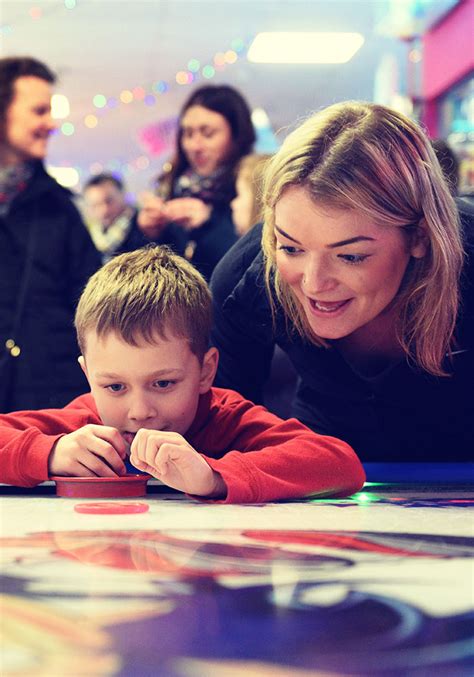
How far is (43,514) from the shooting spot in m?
0.91

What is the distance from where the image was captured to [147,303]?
120 cm

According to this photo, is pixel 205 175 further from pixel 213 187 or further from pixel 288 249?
pixel 288 249

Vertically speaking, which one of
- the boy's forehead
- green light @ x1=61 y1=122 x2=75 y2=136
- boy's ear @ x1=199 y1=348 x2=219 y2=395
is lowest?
boy's ear @ x1=199 y1=348 x2=219 y2=395

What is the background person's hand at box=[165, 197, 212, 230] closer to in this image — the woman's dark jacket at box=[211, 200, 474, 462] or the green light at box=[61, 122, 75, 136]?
the woman's dark jacket at box=[211, 200, 474, 462]

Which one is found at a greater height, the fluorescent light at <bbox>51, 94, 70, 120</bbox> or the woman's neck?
the fluorescent light at <bbox>51, 94, 70, 120</bbox>

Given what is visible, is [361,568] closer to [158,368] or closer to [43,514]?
[43,514]

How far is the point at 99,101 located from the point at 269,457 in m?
7.68

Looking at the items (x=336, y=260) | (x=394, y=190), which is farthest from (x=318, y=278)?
(x=394, y=190)

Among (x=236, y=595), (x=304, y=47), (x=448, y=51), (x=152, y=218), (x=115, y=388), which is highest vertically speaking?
(x=304, y=47)

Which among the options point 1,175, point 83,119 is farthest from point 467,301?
point 83,119

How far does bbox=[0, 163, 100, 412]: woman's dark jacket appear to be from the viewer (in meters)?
2.54

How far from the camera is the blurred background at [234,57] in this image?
5.92 metres

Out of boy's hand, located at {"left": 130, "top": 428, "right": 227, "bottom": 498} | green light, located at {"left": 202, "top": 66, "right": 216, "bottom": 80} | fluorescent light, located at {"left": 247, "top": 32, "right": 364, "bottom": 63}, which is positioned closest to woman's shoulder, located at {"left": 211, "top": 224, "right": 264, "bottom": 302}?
boy's hand, located at {"left": 130, "top": 428, "right": 227, "bottom": 498}

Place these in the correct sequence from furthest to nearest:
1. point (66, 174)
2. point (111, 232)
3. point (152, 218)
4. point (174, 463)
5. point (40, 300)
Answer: point (66, 174) < point (111, 232) < point (152, 218) < point (40, 300) < point (174, 463)
